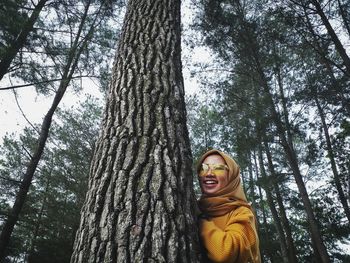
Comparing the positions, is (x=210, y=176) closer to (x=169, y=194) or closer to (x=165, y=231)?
(x=169, y=194)

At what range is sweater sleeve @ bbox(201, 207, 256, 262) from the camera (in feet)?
4.41

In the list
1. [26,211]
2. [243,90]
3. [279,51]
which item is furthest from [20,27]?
[279,51]

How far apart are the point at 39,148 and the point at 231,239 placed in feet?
24.3

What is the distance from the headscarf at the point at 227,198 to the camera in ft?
5.55

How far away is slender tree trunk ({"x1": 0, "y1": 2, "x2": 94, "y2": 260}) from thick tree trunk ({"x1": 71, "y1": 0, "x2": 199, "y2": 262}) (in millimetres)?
5905

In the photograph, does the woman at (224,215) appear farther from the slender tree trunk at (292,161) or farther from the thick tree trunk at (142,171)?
the slender tree trunk at (292,161)

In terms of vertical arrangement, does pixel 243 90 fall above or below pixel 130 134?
above

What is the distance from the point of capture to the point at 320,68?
1252 cm

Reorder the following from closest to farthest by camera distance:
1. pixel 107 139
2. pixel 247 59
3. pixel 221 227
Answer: pixel 221 227 → pixel 107 139 → pixel 247 59

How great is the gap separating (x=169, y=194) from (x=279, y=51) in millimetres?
12458

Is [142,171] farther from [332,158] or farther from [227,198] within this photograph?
[332,158]

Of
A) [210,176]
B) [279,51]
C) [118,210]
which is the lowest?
[118,210]

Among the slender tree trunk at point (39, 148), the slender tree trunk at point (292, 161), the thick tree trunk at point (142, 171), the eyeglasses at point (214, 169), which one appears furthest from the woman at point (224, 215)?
the slender tree trunk at point (292, 161)

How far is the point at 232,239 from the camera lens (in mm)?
1385
